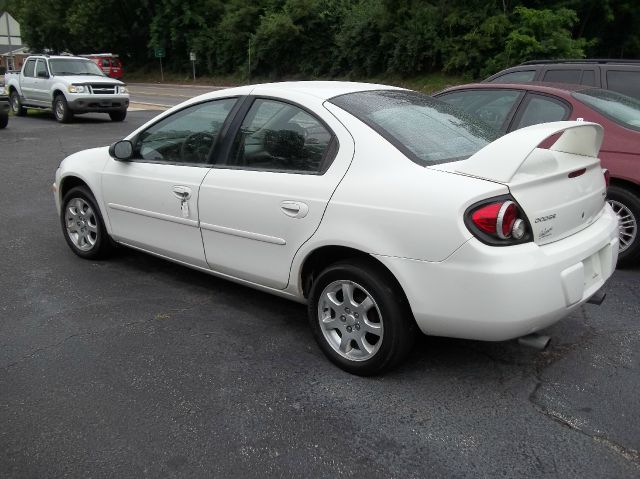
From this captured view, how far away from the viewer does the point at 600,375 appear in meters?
3.42

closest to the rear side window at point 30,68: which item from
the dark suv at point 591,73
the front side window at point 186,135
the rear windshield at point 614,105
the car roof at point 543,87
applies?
the dark suv at point 591,73

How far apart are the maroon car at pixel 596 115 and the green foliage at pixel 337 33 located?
22.3 meters

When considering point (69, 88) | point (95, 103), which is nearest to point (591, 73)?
point (95, 103)

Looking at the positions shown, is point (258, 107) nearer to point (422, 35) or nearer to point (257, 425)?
point (257, 425)

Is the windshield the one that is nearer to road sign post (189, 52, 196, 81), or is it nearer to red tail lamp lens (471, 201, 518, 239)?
red tail lamp lens (471, 201, 518, 239)

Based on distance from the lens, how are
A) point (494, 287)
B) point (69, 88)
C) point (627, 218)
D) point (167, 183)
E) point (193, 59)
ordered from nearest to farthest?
point (494, 287)
point (167, 183)
point (627, 218)
point (69, 88)
point (193, 59)

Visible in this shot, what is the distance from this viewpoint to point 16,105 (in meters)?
19.2

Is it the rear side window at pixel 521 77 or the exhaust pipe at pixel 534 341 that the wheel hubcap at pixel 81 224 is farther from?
the rear side window at pixel 521 77

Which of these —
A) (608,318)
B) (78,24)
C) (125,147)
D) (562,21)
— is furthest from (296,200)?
(78,24)

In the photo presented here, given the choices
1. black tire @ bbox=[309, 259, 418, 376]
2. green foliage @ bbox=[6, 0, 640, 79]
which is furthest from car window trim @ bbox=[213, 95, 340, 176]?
green foliage @ bbox=[6, 0, 640, 79]

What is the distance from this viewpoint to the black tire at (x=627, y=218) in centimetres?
504

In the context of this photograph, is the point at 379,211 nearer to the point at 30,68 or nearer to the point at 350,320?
the point at 350,320

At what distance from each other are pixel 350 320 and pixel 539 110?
323cm

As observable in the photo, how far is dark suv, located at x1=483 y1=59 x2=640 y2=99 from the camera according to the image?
6883 millimetres
